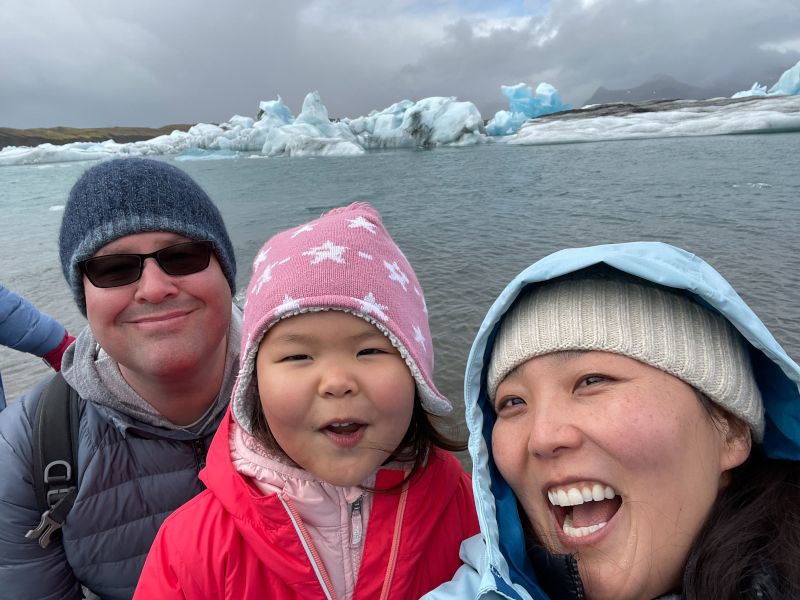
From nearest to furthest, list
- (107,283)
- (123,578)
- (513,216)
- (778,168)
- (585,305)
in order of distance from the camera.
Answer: (585,305), (107,283), (123,578), (513,216), (778,168)

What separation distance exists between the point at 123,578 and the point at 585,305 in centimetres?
170

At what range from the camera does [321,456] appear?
3.94 ft

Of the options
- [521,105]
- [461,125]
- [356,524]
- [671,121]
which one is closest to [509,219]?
[356,524]

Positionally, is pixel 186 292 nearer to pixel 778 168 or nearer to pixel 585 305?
pixel 585 305

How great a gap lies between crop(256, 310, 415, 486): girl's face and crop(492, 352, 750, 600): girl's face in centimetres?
33

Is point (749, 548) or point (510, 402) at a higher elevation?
point (510, 402)

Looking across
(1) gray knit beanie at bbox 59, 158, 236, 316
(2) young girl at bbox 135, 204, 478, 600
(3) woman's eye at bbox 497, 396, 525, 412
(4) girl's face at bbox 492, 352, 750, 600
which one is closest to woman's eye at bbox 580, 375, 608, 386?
(4) girl's face at bbox 492, 352, 750, 600

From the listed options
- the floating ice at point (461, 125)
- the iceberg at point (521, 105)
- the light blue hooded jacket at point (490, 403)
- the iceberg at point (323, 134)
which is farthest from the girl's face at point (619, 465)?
the iceberg at point (521, 105)

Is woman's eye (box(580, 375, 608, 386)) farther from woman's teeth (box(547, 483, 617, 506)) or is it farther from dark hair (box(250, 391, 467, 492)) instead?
dark hair (box(250, 391, 467, 492))

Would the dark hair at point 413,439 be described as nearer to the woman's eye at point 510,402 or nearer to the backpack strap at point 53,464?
the woman's eye at point 510,402

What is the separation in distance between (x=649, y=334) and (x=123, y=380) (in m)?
1.53

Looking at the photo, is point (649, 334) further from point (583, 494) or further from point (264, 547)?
point (264, 547)

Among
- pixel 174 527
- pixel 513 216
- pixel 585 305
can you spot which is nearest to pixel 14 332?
pixel 174 527

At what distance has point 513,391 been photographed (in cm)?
115
